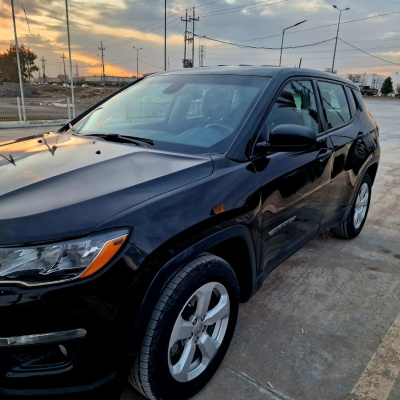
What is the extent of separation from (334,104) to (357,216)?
4.65 feet

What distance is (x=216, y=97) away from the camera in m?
A: 2.53

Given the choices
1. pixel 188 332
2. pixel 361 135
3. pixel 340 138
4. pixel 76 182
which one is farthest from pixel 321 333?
pixel 361 135

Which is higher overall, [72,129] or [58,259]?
[72,129]

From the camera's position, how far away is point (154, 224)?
1538 mm

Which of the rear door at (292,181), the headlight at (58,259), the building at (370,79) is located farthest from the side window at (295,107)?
the building at (370,79)

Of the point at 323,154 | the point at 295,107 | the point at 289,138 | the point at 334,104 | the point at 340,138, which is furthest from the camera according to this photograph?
the point at 334,104

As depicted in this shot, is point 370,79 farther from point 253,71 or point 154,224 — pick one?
point 154,224

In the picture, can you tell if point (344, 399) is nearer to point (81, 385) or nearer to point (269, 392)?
point (269, 392)

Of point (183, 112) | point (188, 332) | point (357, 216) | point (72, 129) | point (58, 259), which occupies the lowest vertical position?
point (357, 216)

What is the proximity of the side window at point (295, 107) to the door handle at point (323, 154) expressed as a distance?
0.62ft

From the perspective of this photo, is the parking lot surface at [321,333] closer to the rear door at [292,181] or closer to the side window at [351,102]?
the rear door at [292,181]

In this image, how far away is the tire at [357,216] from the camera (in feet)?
12.9

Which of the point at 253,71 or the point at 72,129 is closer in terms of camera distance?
the point at 253,71

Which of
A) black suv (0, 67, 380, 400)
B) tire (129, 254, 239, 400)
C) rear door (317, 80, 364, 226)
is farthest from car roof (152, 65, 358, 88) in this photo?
tire (129, 254, 239, 400)
